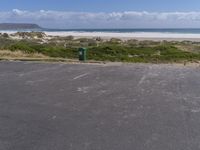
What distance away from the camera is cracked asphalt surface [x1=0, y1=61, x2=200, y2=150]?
18.0ft

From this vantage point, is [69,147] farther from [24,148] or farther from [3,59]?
[3,59]

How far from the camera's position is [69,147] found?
523 centimetres

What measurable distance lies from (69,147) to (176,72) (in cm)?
993

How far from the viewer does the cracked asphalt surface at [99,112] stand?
18.0 ft

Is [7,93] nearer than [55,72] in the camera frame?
Yes

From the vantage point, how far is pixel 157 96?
9.20 m

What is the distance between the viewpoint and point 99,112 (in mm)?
7402

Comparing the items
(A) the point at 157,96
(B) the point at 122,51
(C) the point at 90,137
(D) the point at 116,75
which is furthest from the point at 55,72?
(B) the point at 122,51

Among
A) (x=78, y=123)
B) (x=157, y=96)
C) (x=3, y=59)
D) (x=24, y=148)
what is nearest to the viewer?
(x=24, y=148)

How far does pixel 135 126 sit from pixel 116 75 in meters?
6.99

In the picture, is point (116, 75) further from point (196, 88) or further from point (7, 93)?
point (7, 93)

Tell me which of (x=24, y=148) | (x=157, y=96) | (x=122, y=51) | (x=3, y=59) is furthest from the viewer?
(x=122, y=51)

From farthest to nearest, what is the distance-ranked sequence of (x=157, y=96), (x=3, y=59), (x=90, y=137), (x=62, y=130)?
(x=3, y=59), (x=157, y=96), (x=62, y=130), (x=90, y=137)

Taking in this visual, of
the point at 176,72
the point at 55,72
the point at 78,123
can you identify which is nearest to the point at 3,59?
the point at 55,72
